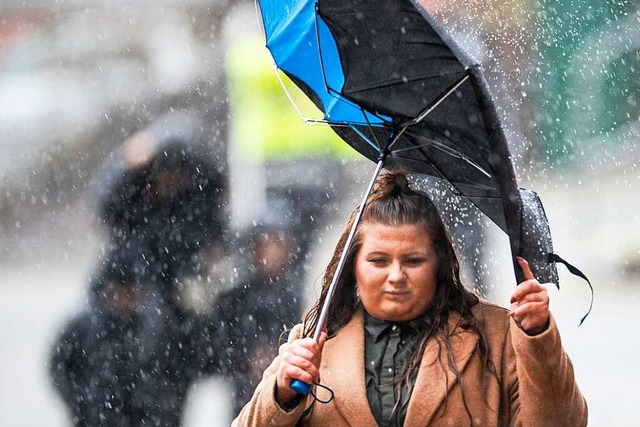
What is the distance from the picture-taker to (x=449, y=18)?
733cm

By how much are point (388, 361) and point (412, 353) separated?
6 cm

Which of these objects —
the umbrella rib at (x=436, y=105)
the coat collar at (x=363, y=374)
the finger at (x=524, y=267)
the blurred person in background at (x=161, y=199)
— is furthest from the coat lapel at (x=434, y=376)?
the blurred person in background at (x=161, y=199)

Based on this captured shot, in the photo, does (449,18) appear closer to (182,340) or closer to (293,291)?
(293,291)

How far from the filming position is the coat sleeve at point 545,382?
9.94 feet

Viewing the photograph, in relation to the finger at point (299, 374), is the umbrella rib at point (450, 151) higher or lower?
higher

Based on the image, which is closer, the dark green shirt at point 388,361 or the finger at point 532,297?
the finger at point 532,297

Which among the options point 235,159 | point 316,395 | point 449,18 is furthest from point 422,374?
point 449,18

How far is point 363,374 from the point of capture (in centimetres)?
327

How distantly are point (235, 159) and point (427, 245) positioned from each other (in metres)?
3.18

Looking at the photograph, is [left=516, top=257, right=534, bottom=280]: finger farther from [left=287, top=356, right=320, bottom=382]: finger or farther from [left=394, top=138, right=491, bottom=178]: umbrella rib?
[left=287, top=356, right=320, bottom=382]: finger

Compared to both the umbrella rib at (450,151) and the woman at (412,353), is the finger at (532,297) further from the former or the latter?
the umbrella rib at (450,151)

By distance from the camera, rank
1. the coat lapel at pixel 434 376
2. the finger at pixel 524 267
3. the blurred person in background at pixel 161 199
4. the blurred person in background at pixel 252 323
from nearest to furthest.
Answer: the finger at pixel 524 267 < the coat lapel at pixel 434 376 < the blurred person in background at pixel 161 199 < the blurred person in background at pixel 252 323

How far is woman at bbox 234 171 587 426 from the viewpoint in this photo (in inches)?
122

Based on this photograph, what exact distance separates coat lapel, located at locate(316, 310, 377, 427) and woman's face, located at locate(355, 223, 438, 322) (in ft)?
0.26
